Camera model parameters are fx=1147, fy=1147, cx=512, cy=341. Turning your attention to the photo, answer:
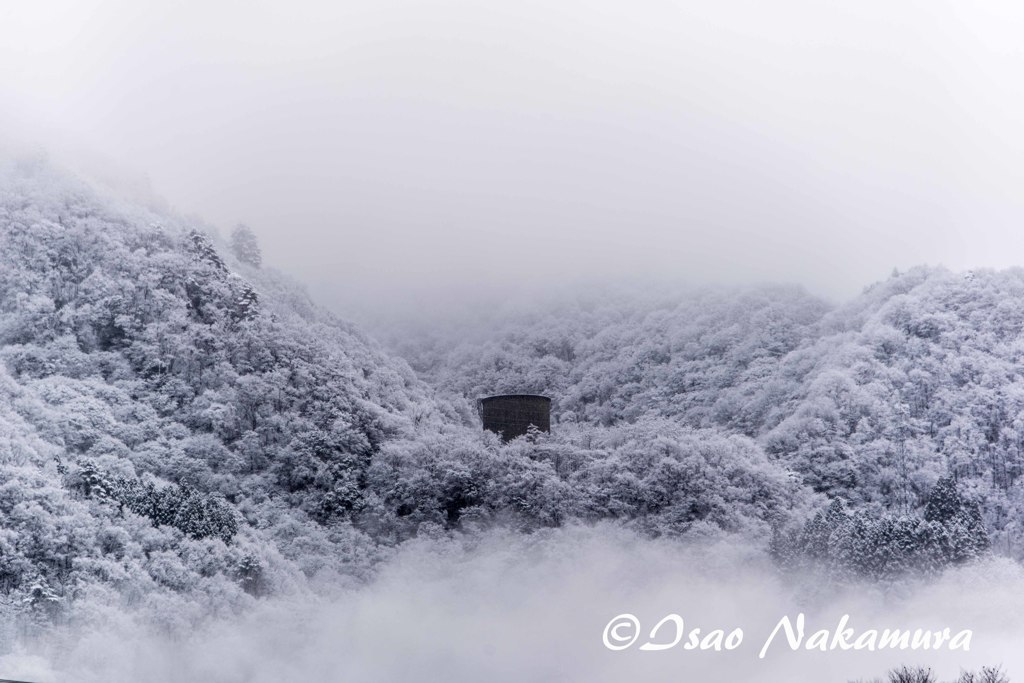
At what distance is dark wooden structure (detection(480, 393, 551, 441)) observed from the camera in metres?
22.1

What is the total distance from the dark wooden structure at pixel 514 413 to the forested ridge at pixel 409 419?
0.31m

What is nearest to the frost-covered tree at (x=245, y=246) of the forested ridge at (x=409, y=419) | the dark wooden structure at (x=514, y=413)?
the forested ridge at (x=409, y=419)

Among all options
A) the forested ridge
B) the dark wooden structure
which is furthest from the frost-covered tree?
the dark wooden structure

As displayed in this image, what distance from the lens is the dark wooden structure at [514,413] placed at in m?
22.1

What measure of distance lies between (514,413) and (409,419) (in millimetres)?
2048

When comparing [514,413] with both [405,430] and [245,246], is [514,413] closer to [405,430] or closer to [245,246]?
[405,430]

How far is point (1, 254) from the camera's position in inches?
854

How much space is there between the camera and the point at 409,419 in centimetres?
2191

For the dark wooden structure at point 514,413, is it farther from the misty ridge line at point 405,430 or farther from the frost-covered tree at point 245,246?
the frost-covered tree at point 245,246

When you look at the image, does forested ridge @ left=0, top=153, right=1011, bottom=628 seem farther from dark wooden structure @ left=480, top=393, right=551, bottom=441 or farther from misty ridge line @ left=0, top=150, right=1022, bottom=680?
dark wooden structure @ left=480, top=393, right=551, bottom=441

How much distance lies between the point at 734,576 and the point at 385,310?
29.3ft

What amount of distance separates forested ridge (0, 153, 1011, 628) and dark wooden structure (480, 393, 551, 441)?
0.31 meters

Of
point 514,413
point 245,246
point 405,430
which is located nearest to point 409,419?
point 405,430

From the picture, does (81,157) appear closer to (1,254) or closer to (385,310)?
(1,254)
